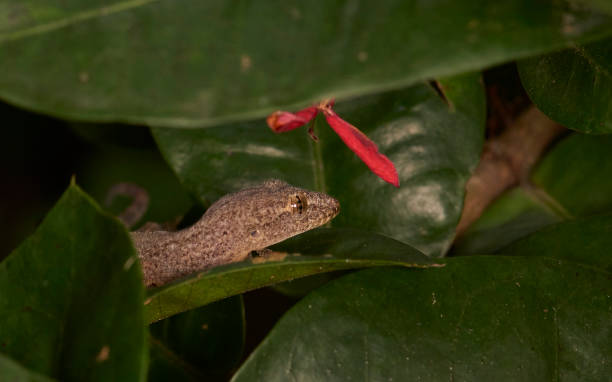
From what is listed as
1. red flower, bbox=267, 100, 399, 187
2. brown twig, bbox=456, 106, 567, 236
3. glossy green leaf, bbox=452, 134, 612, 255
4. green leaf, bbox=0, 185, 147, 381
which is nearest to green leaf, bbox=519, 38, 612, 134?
red flower, bbox=267, 100, 399, 187

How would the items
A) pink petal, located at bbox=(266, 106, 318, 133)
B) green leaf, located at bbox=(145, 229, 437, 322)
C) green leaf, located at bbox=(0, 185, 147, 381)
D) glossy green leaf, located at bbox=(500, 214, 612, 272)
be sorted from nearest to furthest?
green leaf, located at bbox=(0, 185, 147, 381) → green leaf, located at bbox=(145, 229, 437, 322) → pink petal, located at bbox=(266, 106, 318, 133) → glossy green leaf, located at bbox=(500, 214, 612, 272)

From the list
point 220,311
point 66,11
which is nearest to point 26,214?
point 220,311

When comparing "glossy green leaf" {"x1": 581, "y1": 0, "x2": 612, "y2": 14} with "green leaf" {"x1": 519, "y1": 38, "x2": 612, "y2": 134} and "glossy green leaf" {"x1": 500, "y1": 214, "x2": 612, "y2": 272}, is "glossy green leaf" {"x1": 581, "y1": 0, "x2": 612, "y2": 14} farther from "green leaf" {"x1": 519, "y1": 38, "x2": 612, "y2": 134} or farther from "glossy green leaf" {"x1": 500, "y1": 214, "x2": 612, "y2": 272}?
"glossy green leaf" {"x1": 500, "y1": 214, "x2": 612, "y2": 272}

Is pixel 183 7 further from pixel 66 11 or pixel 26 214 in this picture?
pixel 26 214

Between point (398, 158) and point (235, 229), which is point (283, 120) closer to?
point (235, 229)

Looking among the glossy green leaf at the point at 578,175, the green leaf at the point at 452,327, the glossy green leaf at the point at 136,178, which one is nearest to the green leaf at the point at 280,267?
the green leaf at the point at 452,327

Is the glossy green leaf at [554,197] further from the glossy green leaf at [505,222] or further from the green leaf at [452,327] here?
the green leaf at [452,327]
